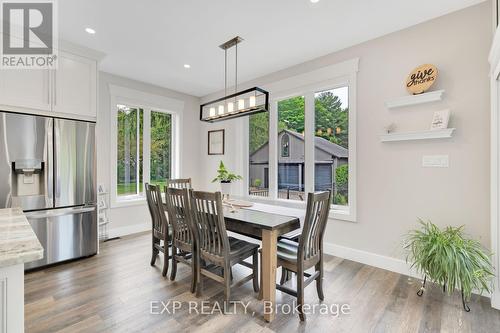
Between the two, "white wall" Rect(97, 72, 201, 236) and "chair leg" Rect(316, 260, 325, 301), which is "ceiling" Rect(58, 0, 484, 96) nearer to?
"white wall" Rect(97, 72, 201, 236)

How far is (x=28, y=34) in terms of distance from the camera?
9.00 ft

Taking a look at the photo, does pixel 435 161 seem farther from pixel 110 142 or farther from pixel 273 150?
pixel 110 142

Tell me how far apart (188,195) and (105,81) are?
306cm

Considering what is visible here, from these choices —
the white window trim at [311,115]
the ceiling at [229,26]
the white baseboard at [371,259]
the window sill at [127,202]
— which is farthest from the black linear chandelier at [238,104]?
the window sill at [127,202]

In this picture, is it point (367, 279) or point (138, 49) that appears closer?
point (367, 279)

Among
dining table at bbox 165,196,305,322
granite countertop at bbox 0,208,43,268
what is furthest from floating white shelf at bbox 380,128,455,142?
granite countertop at bbox 0,208,43,268

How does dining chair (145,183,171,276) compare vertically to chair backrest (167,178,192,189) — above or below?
below

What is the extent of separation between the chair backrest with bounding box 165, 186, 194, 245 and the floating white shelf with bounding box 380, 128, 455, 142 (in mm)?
2362

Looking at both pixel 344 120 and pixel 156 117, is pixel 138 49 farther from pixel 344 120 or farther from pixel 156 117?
pixel 344 120

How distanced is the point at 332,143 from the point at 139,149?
3432mm

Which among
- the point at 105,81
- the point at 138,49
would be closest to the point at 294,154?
the point at 138,49

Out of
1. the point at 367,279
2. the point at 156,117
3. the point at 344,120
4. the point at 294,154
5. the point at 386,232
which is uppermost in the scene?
the point at 156,117

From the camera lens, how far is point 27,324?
6.26 ft

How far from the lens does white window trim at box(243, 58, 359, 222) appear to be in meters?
3.16
